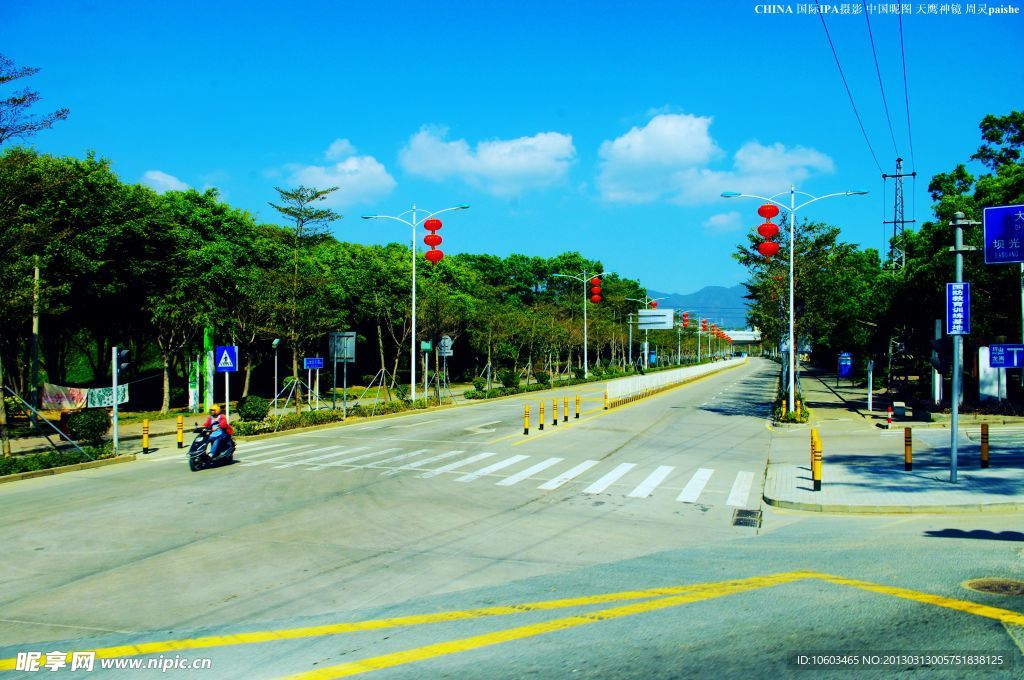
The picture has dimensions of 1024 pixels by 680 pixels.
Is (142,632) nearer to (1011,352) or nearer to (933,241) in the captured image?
(1011,352)

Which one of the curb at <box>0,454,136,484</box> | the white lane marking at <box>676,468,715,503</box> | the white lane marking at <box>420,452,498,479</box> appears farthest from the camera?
the white lane marking at <box>420,452,498,479</box>

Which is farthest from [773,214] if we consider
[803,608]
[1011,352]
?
[803,608]

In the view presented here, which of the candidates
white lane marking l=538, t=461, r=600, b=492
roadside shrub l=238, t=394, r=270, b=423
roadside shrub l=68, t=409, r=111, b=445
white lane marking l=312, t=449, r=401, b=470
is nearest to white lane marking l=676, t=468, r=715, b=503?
white lane marking l=538, t=461, r=600, b=492

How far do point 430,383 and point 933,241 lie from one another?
36.5m

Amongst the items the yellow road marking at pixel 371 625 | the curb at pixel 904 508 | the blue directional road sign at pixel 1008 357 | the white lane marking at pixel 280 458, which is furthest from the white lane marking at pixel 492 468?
the blue directional road sign at pixel 1008 357

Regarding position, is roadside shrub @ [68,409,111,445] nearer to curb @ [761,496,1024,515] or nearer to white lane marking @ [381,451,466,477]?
white lane marking @ [381,451,466,477]

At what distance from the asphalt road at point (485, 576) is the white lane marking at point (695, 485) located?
11 centimetres

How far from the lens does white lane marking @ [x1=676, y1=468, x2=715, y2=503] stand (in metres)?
15.2

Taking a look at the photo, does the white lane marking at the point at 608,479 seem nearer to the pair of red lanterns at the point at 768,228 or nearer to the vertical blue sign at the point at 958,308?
the vertical blue sign at the point at 958,308

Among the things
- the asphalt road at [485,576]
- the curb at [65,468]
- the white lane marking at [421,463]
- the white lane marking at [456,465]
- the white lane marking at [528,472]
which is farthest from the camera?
the white lane marking at [421,463]

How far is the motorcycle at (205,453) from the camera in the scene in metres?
18.5

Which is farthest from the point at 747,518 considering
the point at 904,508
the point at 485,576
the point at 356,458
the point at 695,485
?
the point at 356,458

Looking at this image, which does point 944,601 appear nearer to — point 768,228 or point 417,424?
point 768,228

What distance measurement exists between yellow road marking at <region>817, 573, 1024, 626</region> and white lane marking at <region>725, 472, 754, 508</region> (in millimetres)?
6050
